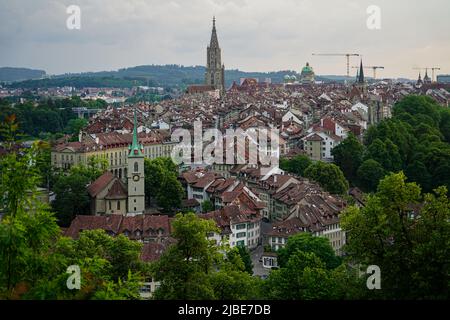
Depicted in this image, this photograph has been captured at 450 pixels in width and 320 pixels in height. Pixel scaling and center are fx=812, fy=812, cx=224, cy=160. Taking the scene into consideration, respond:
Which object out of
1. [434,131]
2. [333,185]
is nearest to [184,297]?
[333,185]

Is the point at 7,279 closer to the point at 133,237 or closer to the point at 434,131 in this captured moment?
the point at 133,237

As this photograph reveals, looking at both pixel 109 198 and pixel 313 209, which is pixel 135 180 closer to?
pixel 109 198

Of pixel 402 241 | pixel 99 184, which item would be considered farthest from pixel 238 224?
pixel 402 241

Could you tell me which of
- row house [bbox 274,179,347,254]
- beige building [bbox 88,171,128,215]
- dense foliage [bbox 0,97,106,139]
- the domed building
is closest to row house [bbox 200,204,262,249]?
row house [bbox 274,179,347,254]

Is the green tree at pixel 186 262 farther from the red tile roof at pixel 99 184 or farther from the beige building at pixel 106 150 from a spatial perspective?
the beige building at pixel 106 150

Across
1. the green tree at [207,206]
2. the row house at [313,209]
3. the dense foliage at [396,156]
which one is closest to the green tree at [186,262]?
the row house at [313,209]

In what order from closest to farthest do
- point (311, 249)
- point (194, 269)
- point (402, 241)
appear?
point (402, 241)
point (194, 269)
point (311, 249)
